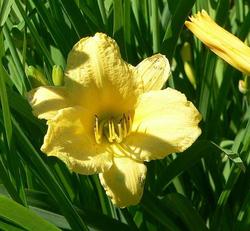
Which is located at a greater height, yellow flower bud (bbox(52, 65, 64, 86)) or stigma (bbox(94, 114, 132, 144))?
yellow flower bud (bbox(52, 65, 64, 86))

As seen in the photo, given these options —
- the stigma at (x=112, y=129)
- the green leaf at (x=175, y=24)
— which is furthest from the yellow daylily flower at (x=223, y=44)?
the stigma at (x=112, y=129)

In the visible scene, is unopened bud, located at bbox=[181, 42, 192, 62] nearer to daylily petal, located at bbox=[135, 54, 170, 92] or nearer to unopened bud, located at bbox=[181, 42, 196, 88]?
unopened bud, located at bbox=[181, 42, 196, 88]

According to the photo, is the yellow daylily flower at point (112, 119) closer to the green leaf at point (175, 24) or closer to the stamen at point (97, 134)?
the stamen at point (97, 134)

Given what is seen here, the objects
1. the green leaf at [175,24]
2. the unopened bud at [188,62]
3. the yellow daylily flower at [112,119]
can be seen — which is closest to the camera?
the yellow daylily flower at [112,119]

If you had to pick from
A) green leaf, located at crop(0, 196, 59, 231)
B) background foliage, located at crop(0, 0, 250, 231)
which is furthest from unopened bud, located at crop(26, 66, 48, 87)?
green leaf, located at crop(0, 196, 59, 231)

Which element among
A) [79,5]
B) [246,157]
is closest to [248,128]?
[246,157]

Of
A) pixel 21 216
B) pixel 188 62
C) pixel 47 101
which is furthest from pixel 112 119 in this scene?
pixel 188 62
